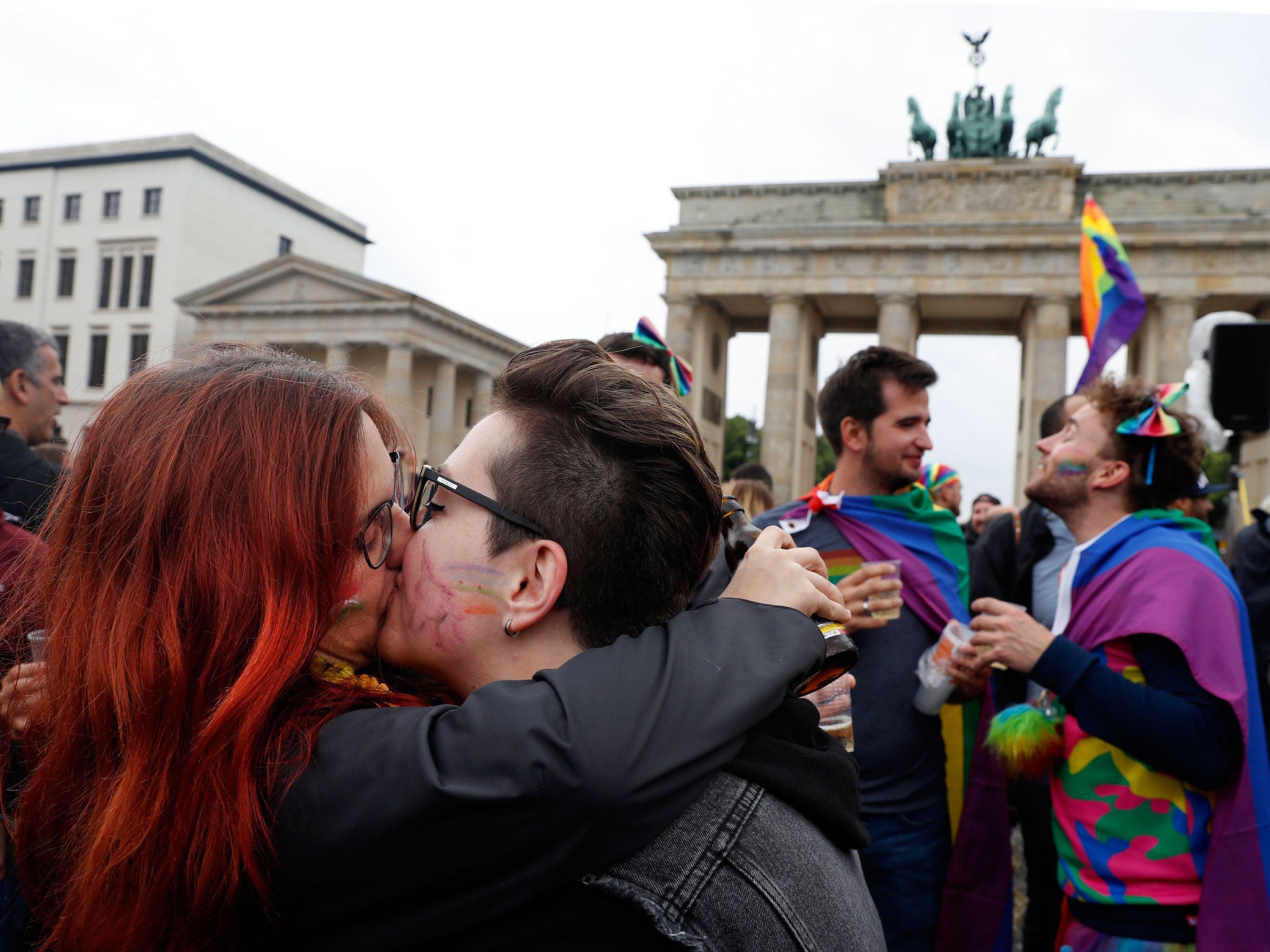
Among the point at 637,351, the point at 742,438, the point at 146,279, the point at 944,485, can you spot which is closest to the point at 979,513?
the point at 944,485

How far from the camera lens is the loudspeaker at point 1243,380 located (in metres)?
5.23

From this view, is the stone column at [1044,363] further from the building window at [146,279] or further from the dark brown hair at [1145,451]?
the building window at [146,279]

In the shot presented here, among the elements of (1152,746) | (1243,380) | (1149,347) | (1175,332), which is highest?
(1175,332)

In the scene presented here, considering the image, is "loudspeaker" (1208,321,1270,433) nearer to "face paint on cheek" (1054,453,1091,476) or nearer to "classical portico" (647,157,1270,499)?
"face paint on cheek" (1054,453,1091,476)

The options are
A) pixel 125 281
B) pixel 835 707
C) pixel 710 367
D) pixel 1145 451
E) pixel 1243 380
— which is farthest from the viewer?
pixel 125 281

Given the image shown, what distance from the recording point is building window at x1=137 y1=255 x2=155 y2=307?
47.2 meters

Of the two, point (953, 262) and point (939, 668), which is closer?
→ point (939, 668)

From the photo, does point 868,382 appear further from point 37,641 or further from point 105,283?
point 105,283

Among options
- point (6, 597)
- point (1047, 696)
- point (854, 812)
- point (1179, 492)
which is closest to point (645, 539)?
point (854, 812)

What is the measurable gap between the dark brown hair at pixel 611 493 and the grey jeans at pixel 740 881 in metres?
0.32

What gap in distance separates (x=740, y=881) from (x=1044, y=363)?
37625 mm

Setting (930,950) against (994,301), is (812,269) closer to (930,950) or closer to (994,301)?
(994,301)

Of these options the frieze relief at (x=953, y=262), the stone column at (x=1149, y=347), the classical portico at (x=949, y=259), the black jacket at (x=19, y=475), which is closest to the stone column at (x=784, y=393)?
the classical portico at (x=949, y=259)

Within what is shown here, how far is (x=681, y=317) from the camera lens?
3800 cm
